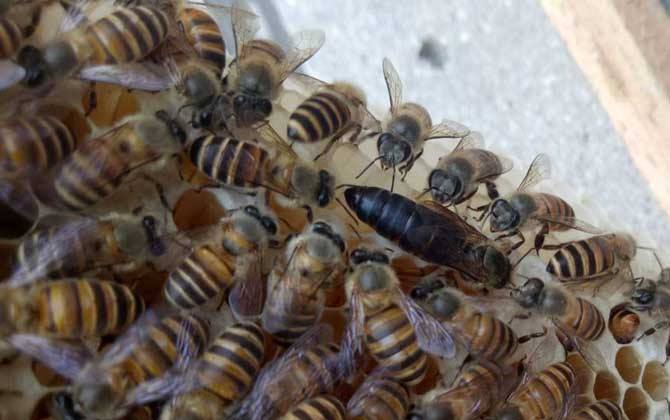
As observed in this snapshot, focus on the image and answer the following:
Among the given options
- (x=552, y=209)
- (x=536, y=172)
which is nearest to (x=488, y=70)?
(x=536, y=172)

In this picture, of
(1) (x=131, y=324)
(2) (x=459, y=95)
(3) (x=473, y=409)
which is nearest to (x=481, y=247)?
(3) (x=473, y=409)

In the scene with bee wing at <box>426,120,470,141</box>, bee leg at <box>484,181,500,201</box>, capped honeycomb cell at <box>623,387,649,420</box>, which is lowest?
capped honeycomb cell at <box>623,387,649,420</box>

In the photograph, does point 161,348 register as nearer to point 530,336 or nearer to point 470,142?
point 530,336

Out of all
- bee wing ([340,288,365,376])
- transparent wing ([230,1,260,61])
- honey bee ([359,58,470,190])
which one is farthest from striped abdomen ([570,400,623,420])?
transparent wing ([230,1,260,61])

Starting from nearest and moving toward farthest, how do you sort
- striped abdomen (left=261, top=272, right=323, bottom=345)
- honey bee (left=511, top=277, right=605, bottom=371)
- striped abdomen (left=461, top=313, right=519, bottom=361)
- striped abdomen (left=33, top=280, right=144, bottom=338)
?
striped abdomen (left=33, top=280, right=144, bottom=338), striped abdomen (left=261, top=272, right=323, bottom=345), striped abdomen (left=461, top=313, right=519, bottom=361), honey bee (left=511, top=277, right=605, bottom=371)

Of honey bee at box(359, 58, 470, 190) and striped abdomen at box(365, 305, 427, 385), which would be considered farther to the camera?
honey bee at box(359, 58, 470, 190)

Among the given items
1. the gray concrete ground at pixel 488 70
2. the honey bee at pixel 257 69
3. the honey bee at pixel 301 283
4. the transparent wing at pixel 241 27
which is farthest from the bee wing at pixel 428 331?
the gray concrete ground at pixel 488 70

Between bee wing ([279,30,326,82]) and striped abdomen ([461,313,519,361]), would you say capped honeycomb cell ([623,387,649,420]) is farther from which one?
bee wing ([279,30,326,82])

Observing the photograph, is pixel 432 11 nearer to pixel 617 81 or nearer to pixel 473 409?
pixel 617 81
